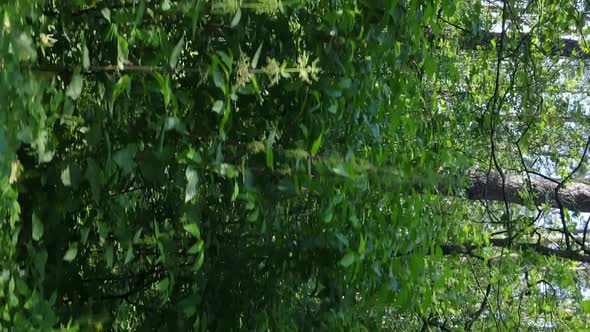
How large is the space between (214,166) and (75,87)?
0.21 m

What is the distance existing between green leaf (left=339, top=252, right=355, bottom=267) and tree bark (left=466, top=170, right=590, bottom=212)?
5.59 ft

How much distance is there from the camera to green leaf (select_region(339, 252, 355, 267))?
1.21 m

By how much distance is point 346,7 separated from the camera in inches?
46.7

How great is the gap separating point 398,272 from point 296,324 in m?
0.20

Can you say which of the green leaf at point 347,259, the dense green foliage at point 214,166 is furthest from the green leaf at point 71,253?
the green leaf at point 347,259

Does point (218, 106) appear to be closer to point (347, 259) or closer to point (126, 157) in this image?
point (126, 157)

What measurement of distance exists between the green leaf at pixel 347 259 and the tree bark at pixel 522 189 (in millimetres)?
1705

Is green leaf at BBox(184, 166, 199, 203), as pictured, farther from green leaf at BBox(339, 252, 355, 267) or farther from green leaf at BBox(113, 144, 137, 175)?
green leaf at BBox(339, 252, 355, 267)

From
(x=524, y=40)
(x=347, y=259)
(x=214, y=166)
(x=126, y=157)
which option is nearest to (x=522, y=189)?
(x=524, y=40)

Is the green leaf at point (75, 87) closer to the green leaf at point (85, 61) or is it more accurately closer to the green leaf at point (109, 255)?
the green leaf at point (85, 61)

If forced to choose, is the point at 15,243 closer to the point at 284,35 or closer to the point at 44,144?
the point at 44,144

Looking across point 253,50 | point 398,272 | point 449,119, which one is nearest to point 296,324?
point 398,272

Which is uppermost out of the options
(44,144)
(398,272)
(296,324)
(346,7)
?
(346,7)

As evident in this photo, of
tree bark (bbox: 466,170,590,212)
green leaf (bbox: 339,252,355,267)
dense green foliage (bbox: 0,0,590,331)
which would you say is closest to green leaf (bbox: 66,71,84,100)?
dense green foliage (bbox: 0,0,590,331)
